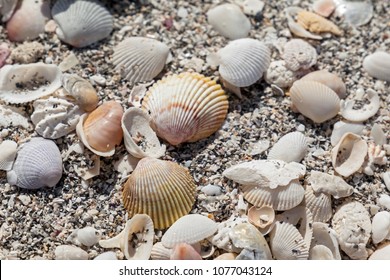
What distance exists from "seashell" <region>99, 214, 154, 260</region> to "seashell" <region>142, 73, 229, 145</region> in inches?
14.2

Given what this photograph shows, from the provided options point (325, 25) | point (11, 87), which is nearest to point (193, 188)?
point (11, 87)

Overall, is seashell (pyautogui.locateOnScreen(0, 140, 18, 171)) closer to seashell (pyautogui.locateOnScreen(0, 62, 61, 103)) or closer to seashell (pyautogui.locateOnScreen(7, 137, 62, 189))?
seashell (pyautogui.locateOnScreen(7, 137, 62, 189))

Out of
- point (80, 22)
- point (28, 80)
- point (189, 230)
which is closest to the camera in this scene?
point (189, 230)

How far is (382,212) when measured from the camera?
2324 mm

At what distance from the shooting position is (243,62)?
2545 millimetres

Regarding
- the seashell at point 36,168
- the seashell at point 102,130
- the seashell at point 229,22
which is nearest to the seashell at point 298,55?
the seashell at point 229,22

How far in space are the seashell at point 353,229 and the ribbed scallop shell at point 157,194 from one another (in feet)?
1.96

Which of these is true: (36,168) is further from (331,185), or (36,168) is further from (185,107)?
(331,185)

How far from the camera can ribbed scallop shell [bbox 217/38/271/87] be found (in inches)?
99.9

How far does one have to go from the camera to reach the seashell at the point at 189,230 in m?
2.20

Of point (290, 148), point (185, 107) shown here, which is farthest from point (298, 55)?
point (185, 107)

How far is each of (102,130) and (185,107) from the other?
1.14ft

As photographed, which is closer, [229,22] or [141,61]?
[141,61]
